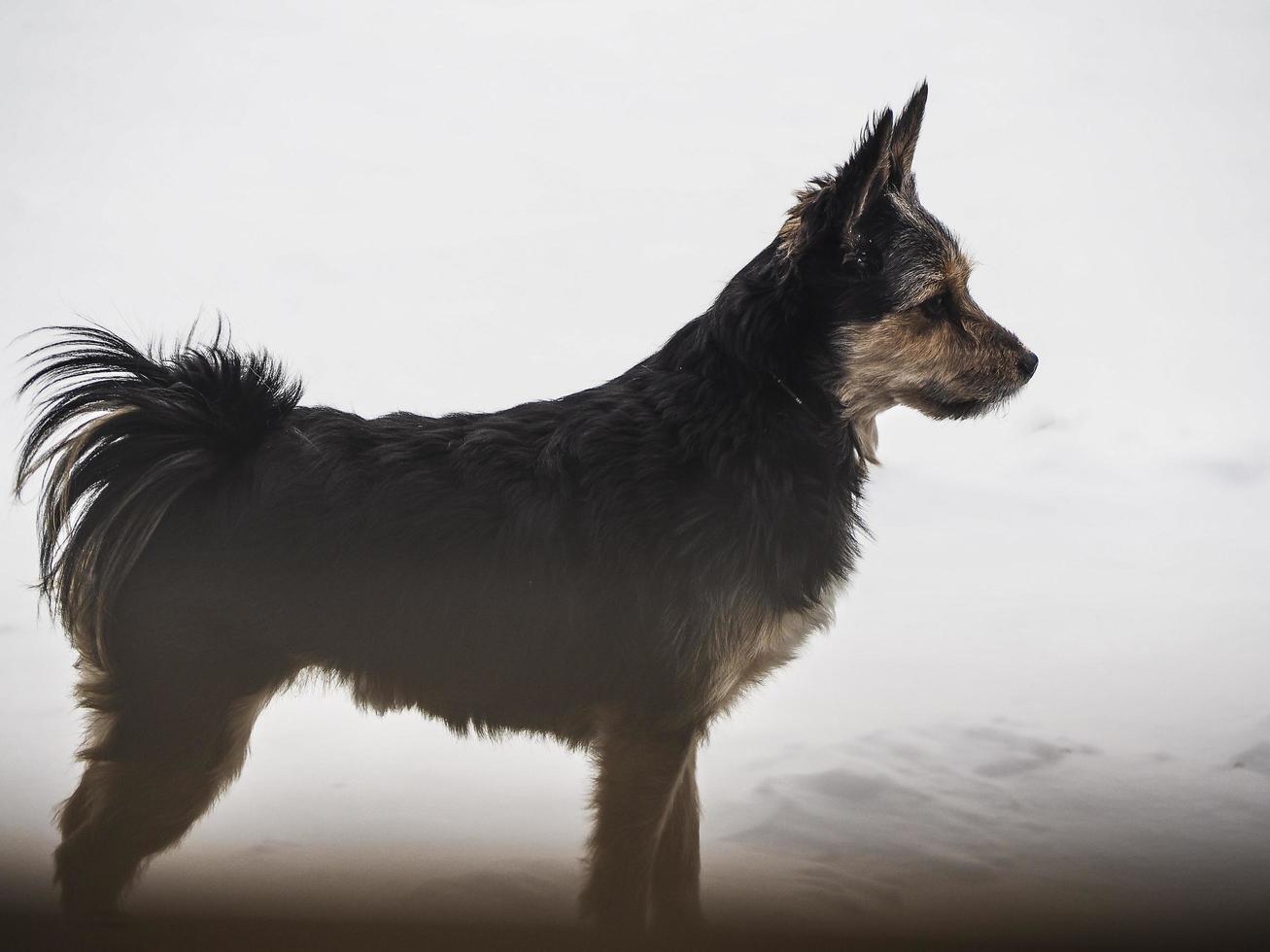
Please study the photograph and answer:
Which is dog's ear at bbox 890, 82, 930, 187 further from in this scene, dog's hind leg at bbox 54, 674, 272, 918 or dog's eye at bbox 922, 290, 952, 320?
dog's hind leg at bbox 54, 674, 272, 918

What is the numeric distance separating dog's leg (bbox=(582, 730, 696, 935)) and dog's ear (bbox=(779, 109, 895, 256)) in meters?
1.18

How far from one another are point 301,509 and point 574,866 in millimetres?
1168

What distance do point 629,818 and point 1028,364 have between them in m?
1.49

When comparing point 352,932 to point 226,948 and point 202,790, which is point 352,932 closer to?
point 226,948

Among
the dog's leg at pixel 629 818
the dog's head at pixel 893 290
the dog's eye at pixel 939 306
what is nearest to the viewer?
the dog's leg at pixel 629 818

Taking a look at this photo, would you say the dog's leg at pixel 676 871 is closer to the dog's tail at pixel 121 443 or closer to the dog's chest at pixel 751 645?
the dog's chest at pixel 751 645

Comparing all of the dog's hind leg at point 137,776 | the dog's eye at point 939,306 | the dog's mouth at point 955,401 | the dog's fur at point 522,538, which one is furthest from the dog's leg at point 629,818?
the dog's eye at point 939,306

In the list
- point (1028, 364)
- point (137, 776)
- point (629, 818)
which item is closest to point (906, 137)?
point (1028, 364)

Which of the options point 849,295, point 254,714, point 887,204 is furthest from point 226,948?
point 887,204

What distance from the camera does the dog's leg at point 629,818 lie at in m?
2.63

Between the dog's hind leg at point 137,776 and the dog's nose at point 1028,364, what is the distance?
2024mm

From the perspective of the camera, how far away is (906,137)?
2846 millimetres

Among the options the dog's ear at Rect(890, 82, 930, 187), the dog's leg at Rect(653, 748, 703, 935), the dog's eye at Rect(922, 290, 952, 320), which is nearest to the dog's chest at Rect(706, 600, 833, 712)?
the dog's leg at Rect(653, 748, 703, 935)

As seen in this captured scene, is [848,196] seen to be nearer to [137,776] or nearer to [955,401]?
[955,401]
